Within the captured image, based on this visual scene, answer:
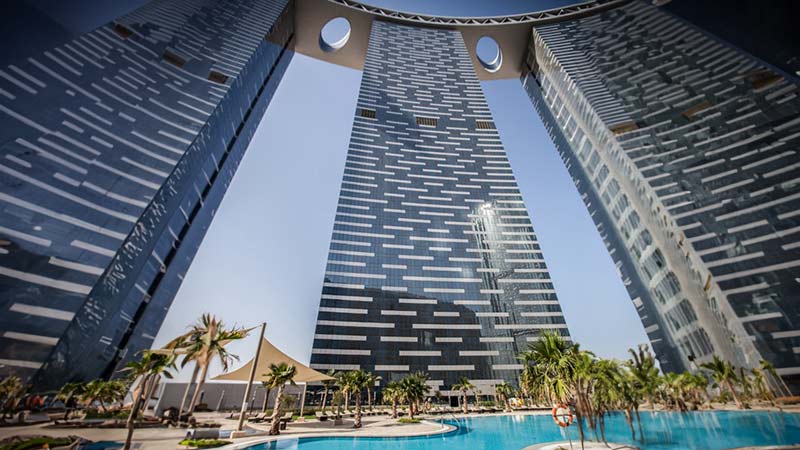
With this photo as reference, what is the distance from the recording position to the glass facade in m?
29.8

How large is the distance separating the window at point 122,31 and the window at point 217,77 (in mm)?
14699

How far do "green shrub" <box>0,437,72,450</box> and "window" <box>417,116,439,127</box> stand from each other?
101 meters

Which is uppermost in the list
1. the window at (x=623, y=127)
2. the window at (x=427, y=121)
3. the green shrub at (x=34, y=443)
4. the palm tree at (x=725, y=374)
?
the window at (x=427, y=121)

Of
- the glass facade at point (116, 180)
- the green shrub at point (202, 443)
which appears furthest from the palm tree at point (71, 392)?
the green shrub at point (202, 443)

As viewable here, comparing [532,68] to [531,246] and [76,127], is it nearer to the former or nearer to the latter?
[531,246]

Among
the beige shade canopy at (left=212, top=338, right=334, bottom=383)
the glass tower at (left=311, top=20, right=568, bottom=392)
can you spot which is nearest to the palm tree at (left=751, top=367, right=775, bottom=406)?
the glass tower at (left=311, top=20, right=568, bottom=392)

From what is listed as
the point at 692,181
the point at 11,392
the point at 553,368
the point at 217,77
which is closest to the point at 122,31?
the point at 217,77

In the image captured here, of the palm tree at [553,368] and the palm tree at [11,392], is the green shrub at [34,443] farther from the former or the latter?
the palm tree at [11,392]

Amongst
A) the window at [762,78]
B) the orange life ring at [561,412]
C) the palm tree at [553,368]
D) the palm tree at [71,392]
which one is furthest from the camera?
the window at [762,78]

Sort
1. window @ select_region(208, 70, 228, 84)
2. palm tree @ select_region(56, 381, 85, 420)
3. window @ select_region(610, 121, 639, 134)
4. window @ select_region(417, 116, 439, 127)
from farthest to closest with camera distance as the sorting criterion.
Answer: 1. window @ select_region(417, 116, 439, 127)
2. window @ select_region(610, 121, 639, 134)
3. window @ select_region(208, 70, 228, 84)
4. palm tree @ select_region(56, 381, 85, 420)

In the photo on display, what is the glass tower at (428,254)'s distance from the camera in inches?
2530

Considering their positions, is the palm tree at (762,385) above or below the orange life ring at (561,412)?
above

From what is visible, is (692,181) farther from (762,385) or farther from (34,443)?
(34,443)

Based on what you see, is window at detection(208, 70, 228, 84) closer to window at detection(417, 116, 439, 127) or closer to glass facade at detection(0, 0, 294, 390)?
glass facade at detection(0, 0, 294, 390)
